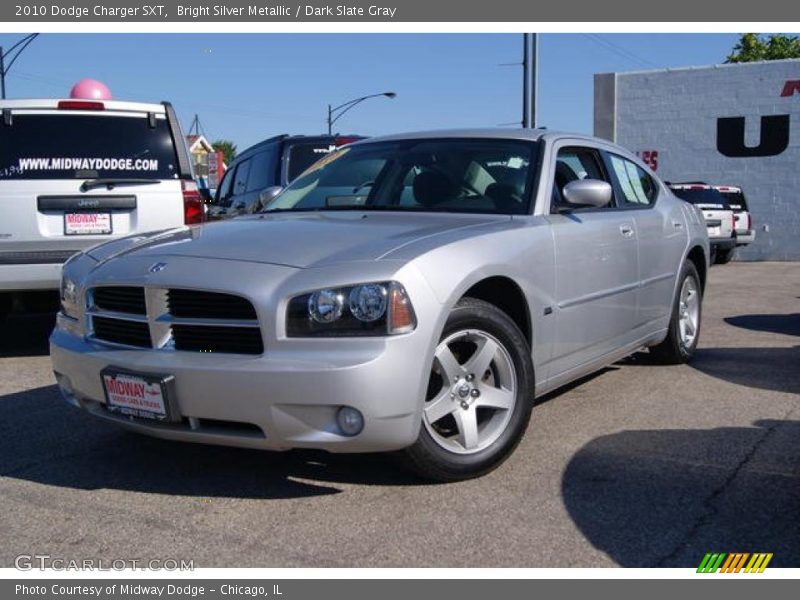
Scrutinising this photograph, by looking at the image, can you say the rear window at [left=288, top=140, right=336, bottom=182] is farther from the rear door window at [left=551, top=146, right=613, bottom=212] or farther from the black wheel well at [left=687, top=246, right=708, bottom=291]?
the rear door window at [left=551, top=146, right=613, bottom=212]

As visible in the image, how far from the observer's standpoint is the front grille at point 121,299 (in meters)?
3.84

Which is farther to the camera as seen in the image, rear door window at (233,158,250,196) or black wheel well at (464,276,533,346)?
rear door window at (233,158,250,196)

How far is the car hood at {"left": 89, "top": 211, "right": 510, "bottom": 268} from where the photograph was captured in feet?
12.3

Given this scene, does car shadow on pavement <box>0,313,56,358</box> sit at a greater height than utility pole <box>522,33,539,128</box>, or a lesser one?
lesser

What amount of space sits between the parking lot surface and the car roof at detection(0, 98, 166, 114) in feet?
8.45

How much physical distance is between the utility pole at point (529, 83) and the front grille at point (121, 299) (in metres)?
14.2

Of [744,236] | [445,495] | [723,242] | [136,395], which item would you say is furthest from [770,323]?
[744,236]

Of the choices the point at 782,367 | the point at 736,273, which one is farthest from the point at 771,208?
the point at 782,367

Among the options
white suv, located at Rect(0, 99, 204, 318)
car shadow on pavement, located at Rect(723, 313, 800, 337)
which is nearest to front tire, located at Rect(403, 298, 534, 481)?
white suv, located at Rect(0, 99, 204, 318)

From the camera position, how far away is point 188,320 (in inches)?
144

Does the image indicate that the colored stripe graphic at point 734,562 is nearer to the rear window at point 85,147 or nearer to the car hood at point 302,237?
the car hood at point 302,237

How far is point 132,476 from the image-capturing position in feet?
13.5

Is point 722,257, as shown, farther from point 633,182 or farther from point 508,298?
point 508,298
